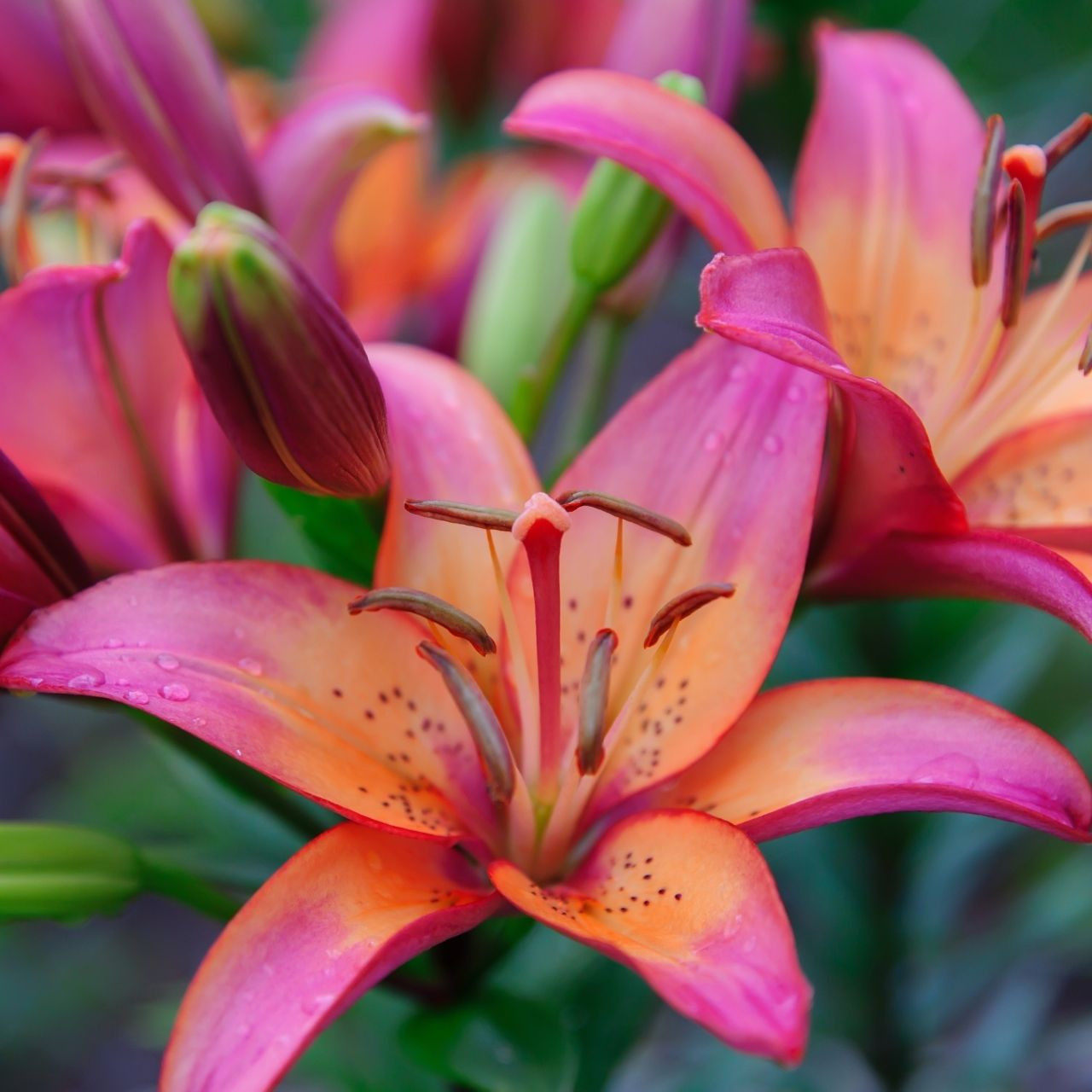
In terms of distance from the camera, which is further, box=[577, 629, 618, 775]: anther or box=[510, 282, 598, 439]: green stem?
box=[510, 282, 598, 439]: green stem

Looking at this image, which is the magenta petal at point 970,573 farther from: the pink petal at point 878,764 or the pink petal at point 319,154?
the pink petal at point 319,154

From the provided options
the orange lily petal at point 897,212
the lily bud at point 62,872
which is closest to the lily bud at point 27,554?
the lily bud at point 62,872

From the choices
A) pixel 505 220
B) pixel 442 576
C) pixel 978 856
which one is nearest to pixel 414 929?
pixel 442 576

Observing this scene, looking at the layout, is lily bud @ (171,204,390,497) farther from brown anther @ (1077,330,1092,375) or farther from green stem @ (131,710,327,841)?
brown anther @ (1077,330,1092,375)

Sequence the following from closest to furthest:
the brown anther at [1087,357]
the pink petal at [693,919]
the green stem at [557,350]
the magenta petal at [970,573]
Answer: the pink petal at [693,919] → the magenta petal at [970,573] → the brown anther at [1087,357] → the green stem at [557,350]

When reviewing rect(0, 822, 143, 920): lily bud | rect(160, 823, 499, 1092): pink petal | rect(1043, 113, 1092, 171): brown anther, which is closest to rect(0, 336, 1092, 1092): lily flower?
rect(160, 823, 499, 1092): pink petal

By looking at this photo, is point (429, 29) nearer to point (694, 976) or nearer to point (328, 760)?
point (328, 760)

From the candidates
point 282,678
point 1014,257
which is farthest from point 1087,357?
point 282,678

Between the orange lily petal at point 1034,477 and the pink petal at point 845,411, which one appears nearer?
the pink petal at point 845,411

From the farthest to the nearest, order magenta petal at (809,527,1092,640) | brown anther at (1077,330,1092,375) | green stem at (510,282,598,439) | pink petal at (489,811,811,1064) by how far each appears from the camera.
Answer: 1. green stem at (510,282,598,439)
2. brown anther at (1077,330,1092,375)
3. magenta petal at (809,527,1092,640)
4. pink petal at (489,811,811,1064)
